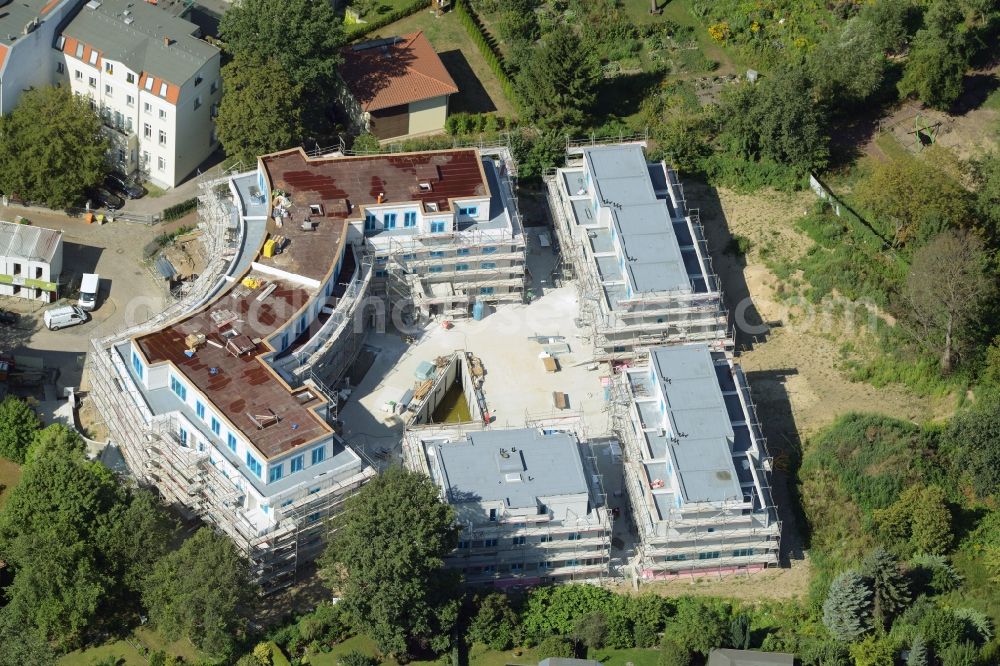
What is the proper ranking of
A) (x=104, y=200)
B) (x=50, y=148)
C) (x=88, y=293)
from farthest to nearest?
(x=104, y=200) < (x=50, y=148) < (x=88, y=293)

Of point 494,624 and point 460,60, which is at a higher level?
point 460,60

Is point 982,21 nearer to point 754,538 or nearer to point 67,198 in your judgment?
point 754,538

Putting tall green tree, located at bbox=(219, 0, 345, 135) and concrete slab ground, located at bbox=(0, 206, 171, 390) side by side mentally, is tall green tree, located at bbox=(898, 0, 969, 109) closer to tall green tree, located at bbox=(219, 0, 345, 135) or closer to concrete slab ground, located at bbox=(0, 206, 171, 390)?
tall green tree, located at bbox=(219, 0, 345, 135)

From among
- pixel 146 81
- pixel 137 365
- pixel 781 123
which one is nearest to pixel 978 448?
pixel 781 123

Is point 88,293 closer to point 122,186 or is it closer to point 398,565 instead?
point 122,186

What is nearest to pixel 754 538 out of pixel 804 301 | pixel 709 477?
pixel 709 477

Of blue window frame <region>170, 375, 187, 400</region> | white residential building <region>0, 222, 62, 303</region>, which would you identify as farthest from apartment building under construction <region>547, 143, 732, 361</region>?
white residential building <region>0, 222, 62, 303</region>

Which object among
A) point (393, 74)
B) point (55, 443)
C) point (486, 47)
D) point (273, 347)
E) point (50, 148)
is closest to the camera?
point (55, 443)
